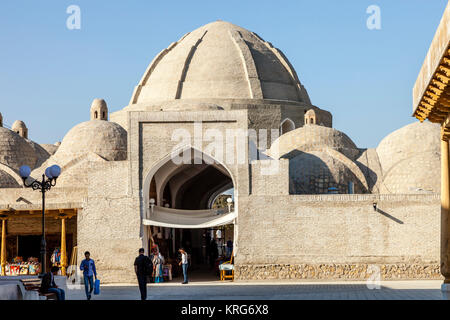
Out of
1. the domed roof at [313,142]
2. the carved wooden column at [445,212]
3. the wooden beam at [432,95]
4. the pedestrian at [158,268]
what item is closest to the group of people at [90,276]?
the pedestrian at [158,268]

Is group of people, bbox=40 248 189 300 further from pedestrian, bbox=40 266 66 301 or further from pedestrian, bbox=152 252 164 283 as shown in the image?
pedestrian, bbox=152 252 164 283

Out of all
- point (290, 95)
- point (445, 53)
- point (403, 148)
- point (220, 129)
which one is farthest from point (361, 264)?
point (290, 95)

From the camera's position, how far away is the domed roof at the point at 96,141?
96.0 feet

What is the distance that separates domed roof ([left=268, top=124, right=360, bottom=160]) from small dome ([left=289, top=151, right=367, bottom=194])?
7.34 ft

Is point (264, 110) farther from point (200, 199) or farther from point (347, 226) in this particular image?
point (347, 226)

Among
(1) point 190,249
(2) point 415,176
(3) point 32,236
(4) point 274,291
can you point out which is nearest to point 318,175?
(2) point 415,176

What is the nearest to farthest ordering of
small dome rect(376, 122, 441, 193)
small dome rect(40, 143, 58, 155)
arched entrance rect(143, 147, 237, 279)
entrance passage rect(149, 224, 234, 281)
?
arched entrance rect(143, 147, 237, 279)
entrance passage rect(149, 224, 234, 281)
small dome rect(376, 122, 441, 193)
small dome rect(40, 143, 58, 155)

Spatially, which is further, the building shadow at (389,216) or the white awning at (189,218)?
the white awning at (189,218)

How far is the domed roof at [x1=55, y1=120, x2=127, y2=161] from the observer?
2925 cm

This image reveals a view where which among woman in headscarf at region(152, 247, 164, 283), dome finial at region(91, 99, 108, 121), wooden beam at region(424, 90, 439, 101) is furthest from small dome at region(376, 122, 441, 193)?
wooden beam at region(424, 90, 439, 101)

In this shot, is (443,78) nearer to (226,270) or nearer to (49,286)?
(49,286)

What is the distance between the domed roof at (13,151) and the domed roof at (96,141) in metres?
3.58

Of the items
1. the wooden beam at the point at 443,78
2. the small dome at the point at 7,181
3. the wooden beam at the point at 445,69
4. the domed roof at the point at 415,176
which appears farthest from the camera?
the small dome at the point at 7,181

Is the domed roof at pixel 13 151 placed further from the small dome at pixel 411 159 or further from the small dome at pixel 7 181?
the small dome at pixel 411 159
